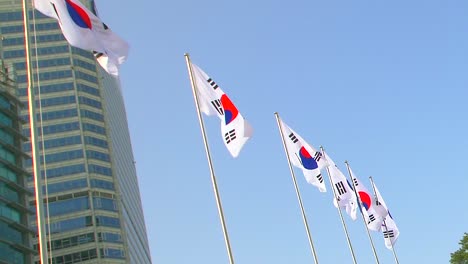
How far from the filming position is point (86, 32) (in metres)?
23.8

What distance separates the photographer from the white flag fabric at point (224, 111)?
3014 cm

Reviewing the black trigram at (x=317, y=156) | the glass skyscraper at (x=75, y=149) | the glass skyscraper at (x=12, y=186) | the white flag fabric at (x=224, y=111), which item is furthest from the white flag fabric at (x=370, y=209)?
the glass skyscraper at (x=75, y=149)

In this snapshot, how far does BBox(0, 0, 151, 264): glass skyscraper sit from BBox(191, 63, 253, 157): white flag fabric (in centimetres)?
7807

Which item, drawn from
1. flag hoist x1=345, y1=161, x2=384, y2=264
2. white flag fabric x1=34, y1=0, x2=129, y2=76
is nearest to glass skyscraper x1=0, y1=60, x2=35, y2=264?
flag hoist x1=345, y1=161, x2=384, y2=264

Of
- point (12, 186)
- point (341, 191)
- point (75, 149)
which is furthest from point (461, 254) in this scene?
point (75, 149)

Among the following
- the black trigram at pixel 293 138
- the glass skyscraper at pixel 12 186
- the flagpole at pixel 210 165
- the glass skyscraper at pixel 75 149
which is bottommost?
the flagpole at pixel 210 165

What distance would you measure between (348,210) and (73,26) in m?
27.0

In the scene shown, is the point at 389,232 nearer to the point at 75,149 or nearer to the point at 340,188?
the point at 340,188

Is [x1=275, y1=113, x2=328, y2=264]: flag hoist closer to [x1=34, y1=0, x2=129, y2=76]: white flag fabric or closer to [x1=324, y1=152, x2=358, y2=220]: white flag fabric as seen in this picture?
[x1=324, y1=152, x2=358, y2=220]: white flag fabric

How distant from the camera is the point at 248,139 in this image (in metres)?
30.2

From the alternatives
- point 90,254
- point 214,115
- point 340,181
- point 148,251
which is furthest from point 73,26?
point 148,251

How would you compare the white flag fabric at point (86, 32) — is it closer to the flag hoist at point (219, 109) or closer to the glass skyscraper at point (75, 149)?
the flag hoist at point (219, 109)

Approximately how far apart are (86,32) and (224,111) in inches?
354

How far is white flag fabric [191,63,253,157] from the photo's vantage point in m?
30.1
